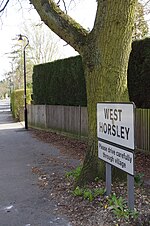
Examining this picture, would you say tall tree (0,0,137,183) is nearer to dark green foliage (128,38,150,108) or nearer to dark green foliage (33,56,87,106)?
dark green foliage (128,38,150,108)

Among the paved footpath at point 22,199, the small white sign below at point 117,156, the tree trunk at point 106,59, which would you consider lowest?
the paved footpath at point 22,199

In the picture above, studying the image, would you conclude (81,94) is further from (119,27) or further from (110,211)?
(110,211)

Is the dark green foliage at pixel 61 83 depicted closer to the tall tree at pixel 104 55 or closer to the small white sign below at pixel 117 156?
the tall tree at pixel 104 55

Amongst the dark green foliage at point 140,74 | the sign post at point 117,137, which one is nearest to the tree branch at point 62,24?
the sign post at point 117,137

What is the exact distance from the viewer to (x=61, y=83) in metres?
14.6

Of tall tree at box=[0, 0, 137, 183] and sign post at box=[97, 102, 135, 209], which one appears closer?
sign post at box=[97, 102, 135, 209]

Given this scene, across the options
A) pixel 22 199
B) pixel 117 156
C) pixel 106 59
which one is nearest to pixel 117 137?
pixel 117 156

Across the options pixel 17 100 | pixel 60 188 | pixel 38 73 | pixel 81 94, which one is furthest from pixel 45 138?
pixel 17 100

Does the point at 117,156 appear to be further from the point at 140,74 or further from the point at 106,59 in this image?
the point at 140,74

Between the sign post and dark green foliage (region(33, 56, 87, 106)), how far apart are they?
7.63 m

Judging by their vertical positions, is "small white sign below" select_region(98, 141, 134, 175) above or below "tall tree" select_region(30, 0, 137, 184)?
below

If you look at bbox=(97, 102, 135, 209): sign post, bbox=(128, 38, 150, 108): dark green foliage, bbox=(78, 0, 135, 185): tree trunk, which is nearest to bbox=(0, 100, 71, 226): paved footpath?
bbox=(78, 0, 135, 185): tree trunk

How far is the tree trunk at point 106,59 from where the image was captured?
16.5 feet

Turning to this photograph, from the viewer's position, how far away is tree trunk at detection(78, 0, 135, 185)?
503 cm
